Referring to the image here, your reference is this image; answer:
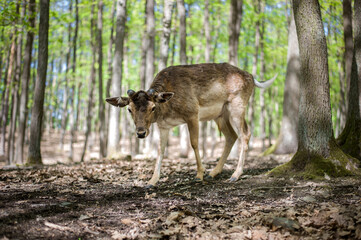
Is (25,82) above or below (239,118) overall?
above

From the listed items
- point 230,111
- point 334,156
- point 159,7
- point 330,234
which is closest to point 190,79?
point 230,111

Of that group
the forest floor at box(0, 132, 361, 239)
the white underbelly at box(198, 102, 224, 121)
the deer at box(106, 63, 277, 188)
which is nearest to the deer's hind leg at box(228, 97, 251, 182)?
the deer at box(106, 63, 277, 188)

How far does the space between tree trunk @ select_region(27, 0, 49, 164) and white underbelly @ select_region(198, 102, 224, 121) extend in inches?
233

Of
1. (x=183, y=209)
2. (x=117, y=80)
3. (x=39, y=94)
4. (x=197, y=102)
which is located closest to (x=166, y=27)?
(x=117, y=80)

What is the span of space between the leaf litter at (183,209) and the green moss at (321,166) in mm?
242

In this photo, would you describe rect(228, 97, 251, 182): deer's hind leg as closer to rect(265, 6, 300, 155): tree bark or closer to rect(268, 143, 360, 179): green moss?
rect(268, 143, 360, 179): green moss

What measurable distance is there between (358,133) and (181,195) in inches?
173

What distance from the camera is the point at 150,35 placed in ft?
47.0

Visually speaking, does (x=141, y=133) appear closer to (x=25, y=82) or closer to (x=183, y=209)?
(x=183, y=209)

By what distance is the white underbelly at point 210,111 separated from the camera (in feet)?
23.3

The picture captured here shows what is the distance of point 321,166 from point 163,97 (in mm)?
3332

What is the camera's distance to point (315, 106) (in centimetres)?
584

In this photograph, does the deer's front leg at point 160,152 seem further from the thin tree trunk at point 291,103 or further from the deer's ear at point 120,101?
the thin tree trunk at point 291,103

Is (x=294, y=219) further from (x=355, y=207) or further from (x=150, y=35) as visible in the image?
(x=150, y=35)
